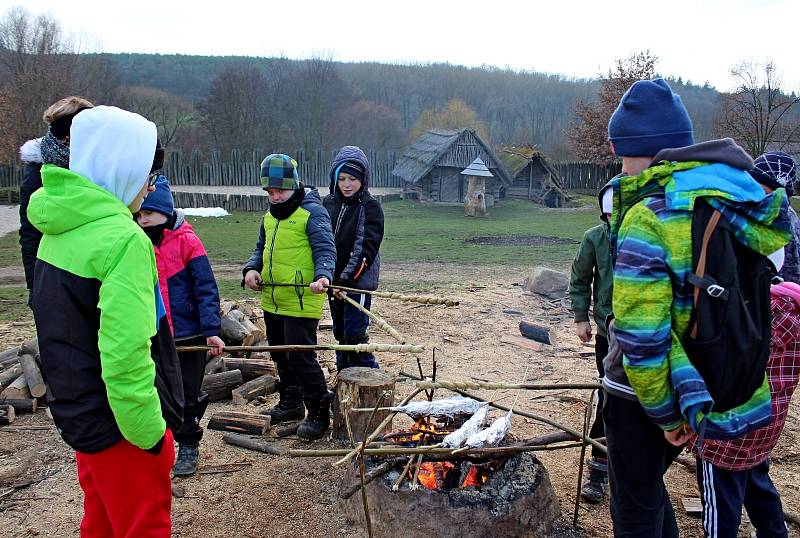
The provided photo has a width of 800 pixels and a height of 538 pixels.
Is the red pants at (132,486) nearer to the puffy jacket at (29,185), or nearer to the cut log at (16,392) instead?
the puffy jacket at (29,185)

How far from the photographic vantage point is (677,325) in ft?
7.40

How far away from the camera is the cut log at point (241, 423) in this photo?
4.95 meters

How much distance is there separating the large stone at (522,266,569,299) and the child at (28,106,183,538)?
24.8ft

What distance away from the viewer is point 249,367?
19.7 ft

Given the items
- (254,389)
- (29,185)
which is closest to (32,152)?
(29,185)

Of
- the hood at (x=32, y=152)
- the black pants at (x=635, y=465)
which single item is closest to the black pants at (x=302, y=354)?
the hood at (x=32, y=152)

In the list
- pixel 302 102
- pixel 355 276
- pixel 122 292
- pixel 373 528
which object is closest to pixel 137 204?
pixel 122 292

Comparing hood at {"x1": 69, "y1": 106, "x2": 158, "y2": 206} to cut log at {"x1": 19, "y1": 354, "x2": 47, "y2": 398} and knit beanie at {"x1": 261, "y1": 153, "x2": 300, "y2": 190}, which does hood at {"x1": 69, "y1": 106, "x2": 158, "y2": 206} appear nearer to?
knit beanie at {"x1": 261, "y1": 153, "x2": 300, "y2": 190}

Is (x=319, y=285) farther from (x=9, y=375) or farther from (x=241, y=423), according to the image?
(x=9, y=375)

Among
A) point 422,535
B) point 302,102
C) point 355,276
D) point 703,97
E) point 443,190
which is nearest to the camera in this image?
point 422,535

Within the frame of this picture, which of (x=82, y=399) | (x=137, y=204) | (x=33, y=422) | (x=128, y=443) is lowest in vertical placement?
(x=33, y=422)

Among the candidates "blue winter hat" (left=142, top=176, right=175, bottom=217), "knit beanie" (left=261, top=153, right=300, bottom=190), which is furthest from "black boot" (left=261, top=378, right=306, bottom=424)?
"blue winter hat" (left=142, top=176, right=175, bottom=217)

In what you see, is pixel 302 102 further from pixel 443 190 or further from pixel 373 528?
pixel 373 528

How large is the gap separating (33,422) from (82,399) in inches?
127
